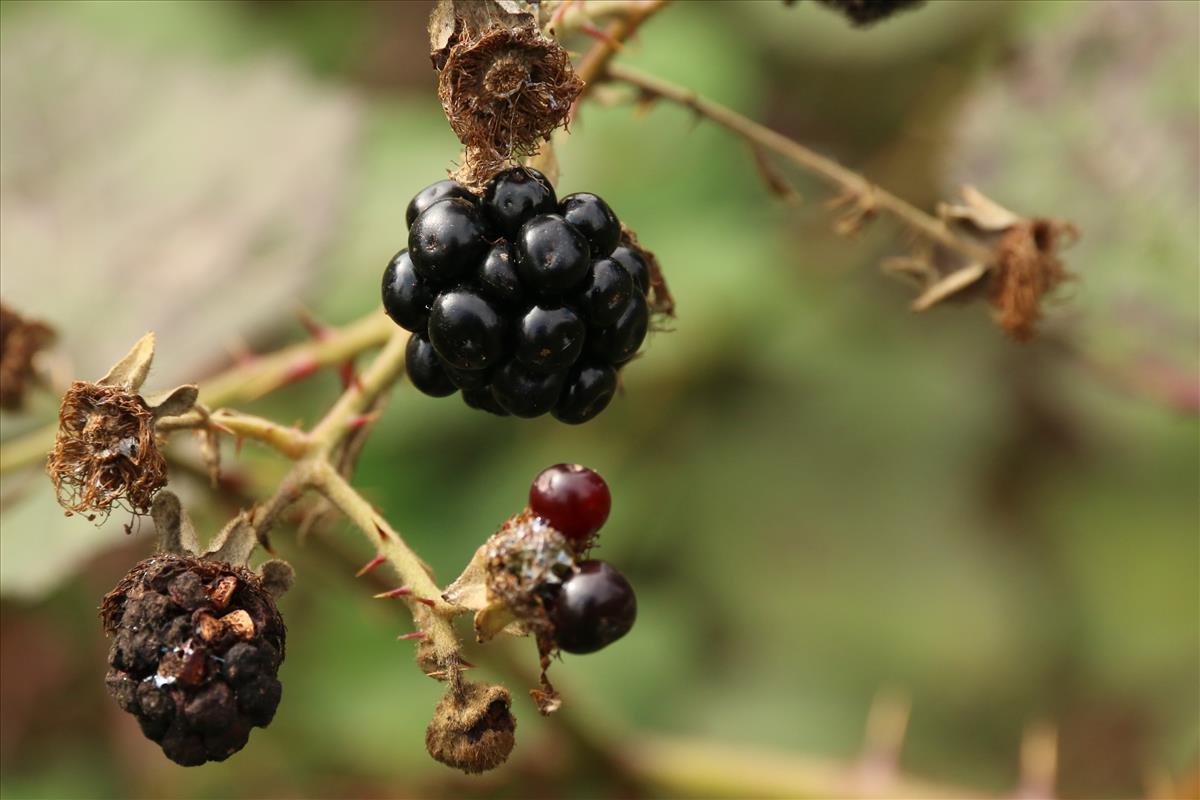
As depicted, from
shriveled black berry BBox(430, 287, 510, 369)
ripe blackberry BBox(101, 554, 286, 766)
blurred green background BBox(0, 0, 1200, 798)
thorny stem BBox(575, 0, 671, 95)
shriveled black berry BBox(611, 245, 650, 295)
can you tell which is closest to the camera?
ripe blackberry BBox(101, 554, 286, 766)

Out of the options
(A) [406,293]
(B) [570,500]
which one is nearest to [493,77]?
(A) [406,293]

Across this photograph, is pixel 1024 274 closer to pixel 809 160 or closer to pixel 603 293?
pixel 809 160

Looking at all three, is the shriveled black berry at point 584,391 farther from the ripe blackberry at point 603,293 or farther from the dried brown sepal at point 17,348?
the dried brown sepal at point 17,348

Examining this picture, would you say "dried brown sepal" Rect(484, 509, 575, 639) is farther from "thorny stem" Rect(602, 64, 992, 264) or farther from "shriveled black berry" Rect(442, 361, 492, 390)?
"thorny stem" Rect(602, 64, 992, 264)

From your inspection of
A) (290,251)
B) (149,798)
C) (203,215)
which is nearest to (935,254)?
(290,251)

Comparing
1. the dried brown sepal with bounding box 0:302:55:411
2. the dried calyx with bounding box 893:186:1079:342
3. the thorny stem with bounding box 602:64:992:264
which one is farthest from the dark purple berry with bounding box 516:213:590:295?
the dried brown sepal with bounding box 0:302:55:411

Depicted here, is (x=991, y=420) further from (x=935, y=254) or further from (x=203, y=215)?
(x=203, y=215)

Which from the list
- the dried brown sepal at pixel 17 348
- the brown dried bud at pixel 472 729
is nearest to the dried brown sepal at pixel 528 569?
the brown dried bud at pixel 472 729
